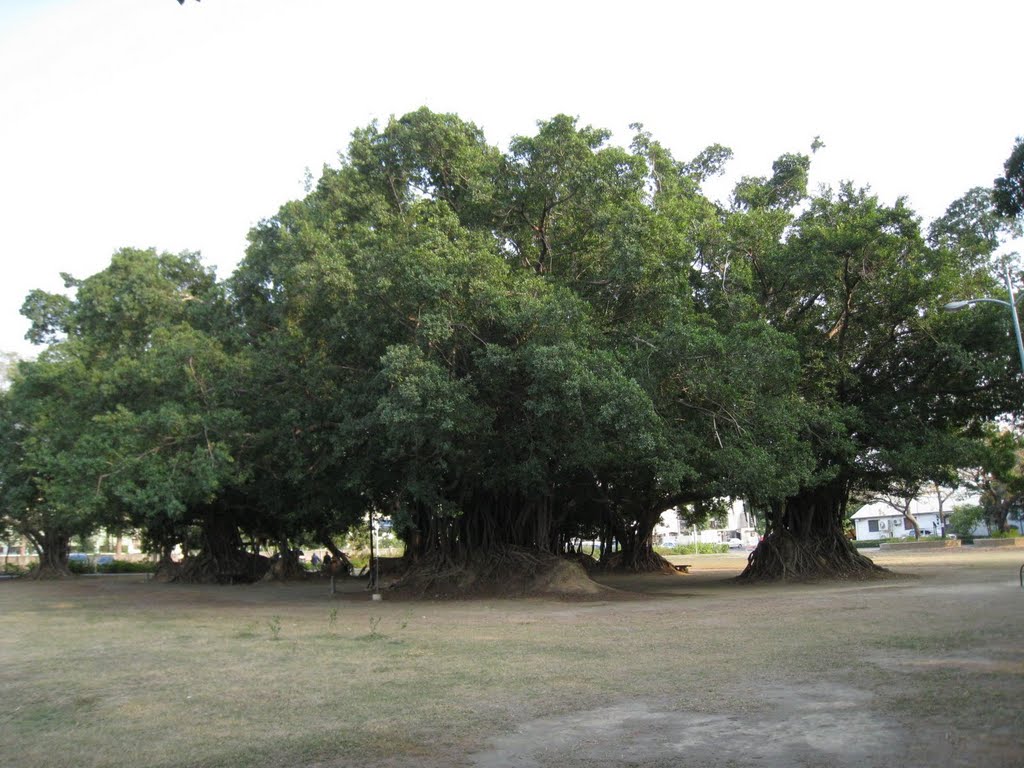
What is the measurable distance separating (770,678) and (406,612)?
11.5 m

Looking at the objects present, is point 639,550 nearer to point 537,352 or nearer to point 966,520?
Answer: point 537,352

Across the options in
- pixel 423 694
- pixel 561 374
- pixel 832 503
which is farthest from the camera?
pixel 832 503

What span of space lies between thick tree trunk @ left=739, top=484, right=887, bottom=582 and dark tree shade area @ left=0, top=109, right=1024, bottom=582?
96 mm

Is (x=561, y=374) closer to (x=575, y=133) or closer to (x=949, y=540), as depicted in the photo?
(x=575, y=133)

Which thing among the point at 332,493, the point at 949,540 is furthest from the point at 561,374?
the point at 949,540

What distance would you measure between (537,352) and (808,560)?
1401 centimetres

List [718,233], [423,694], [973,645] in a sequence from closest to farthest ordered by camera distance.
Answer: [423,694]
[973,645]
[718,233]

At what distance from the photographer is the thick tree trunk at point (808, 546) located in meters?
25.5

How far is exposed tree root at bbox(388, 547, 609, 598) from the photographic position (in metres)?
22.3

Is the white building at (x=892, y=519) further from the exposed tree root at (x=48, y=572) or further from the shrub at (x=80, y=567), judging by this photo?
the exposed tree root at (x=48, y=572)

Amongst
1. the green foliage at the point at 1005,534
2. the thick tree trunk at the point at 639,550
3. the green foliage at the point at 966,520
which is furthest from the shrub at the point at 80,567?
the green foliage at the point at 966,520

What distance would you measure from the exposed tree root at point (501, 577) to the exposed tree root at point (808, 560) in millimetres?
6324

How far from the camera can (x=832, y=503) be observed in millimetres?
26562

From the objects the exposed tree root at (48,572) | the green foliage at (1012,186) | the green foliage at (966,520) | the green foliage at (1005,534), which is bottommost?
the exposed tree root at (48,572)
